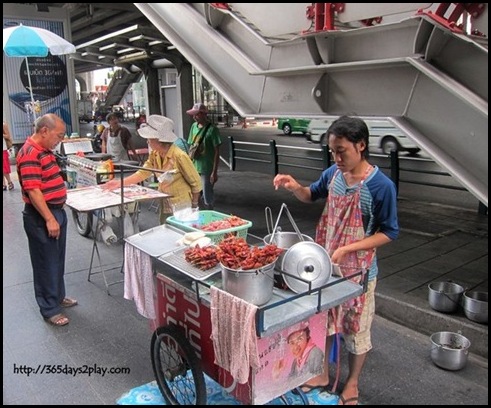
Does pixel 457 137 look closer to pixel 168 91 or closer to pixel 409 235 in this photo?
pixel 409 235

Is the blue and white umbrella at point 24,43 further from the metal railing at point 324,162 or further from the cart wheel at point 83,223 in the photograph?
the metal railing at point 324,162

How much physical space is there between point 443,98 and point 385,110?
23.3 inches

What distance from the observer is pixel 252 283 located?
88.0 inches

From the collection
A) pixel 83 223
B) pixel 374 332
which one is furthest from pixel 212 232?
pixel 83 223

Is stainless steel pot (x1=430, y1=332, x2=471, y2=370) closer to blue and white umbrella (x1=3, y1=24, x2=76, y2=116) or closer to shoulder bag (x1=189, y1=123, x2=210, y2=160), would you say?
→ shoulder bag (x1=189, y1=123, x2=210, y2=160)

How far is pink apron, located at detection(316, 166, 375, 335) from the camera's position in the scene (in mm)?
2730

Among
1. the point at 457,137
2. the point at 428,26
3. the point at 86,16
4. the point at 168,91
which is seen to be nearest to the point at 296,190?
the point at 457,137

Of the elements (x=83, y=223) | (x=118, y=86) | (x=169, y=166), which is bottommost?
(x=83, y=223)

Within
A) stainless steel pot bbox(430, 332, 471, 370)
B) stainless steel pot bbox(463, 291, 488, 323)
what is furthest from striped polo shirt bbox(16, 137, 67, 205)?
stainless steel pot bbox(463, 291, 488, 323)

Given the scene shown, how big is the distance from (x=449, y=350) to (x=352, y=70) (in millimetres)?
2639

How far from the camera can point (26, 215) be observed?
3.99 meters

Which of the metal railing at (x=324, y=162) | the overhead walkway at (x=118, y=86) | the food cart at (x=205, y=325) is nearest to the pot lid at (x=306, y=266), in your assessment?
the food cart at (x=205, y=325)

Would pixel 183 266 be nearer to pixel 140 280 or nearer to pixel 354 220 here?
pixel 140 280

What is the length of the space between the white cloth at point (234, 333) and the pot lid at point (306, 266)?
373 millimetres
